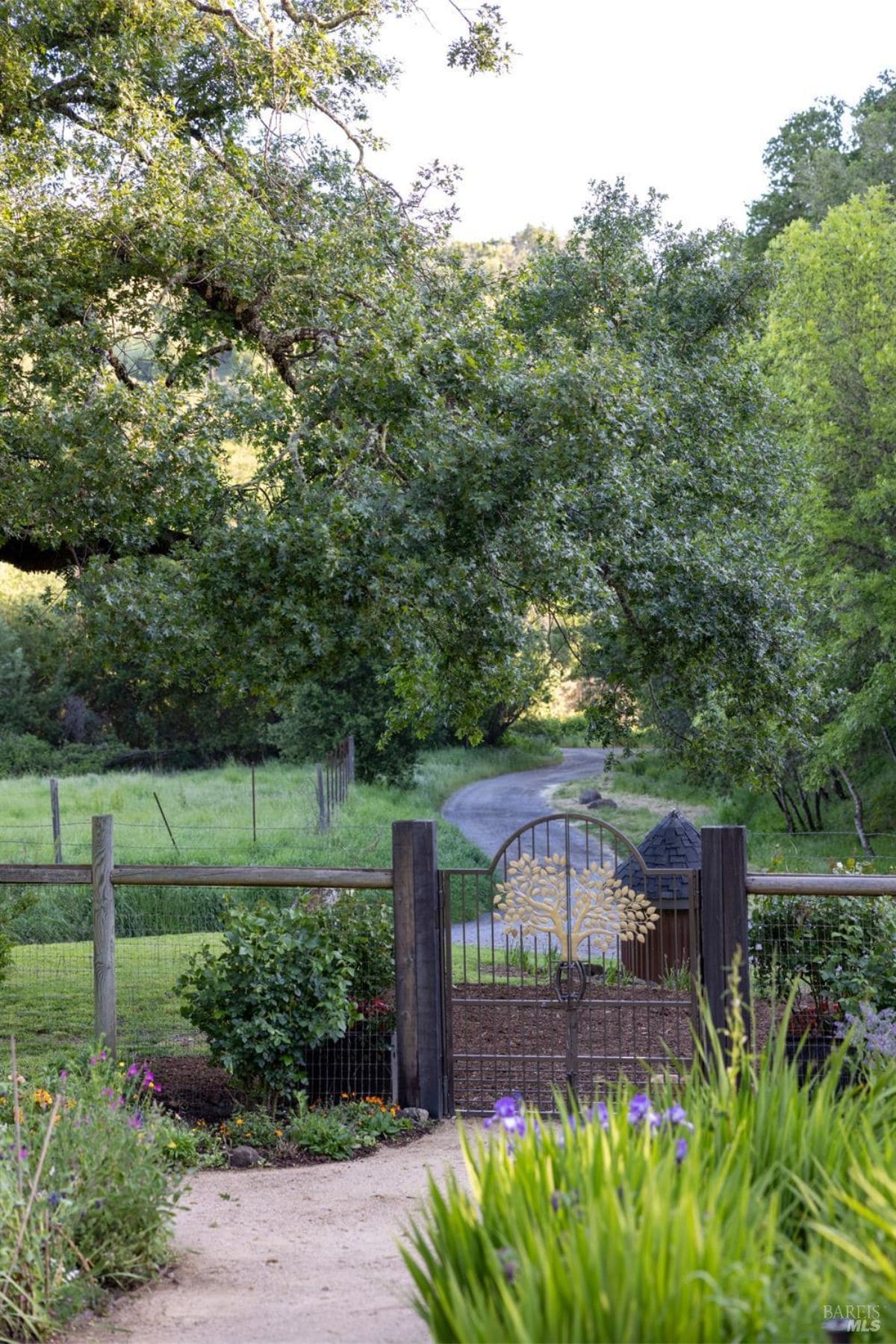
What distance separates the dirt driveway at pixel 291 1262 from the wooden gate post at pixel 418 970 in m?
0.55

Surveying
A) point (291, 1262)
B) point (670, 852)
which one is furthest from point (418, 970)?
point (670, 852)

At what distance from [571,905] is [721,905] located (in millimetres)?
834

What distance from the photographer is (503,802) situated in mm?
28859

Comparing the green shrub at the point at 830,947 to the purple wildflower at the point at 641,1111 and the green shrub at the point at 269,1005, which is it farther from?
the purple wildflower at the point at 641,1111

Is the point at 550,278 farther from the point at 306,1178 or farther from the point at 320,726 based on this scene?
the point at 320,726

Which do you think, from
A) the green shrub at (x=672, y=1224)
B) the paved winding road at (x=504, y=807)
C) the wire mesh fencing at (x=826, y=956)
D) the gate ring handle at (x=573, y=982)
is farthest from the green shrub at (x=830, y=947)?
the paved winding road at (x=504, y=807)

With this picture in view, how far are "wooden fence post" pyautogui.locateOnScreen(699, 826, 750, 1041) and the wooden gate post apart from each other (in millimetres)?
1507

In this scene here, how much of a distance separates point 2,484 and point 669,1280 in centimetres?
719

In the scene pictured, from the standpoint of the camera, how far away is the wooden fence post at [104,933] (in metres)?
7.61

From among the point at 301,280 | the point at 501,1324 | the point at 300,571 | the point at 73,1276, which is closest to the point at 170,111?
the point at 301,280

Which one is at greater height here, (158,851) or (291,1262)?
(158,851)

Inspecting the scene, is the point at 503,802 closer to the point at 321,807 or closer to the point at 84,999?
the point at 321,807

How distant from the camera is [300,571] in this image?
24.8 ft

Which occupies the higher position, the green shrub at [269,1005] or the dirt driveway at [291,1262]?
the green shrub at [269,1005]
